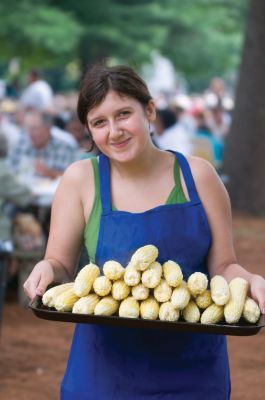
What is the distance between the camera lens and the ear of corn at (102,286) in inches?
121

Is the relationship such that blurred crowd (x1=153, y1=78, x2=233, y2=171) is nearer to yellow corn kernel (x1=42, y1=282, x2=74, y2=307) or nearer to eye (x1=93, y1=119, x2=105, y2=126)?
eye (x1=93, y1=119, x2=105, y2=126)

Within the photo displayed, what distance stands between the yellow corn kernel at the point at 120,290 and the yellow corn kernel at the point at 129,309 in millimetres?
29

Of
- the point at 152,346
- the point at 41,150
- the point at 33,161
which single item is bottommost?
the point at 152,346

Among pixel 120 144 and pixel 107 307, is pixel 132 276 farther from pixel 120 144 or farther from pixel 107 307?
pixel 120 144

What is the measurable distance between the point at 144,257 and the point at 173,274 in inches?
Answer: 4.3

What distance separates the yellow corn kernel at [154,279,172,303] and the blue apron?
207 millimetres

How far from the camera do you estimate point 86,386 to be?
3.35 m

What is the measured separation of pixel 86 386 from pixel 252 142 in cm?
1251

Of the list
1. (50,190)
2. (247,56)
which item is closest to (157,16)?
(247,56)

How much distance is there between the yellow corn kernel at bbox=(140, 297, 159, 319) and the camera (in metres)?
3.01

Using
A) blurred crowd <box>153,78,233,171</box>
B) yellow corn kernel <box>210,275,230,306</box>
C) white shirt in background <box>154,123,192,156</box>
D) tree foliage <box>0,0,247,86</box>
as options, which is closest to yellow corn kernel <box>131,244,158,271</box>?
yellow corn kernel <box>210,275,230,306</box>

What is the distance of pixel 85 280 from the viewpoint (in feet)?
10.2

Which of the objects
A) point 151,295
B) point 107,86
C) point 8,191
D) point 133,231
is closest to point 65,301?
point 151,295

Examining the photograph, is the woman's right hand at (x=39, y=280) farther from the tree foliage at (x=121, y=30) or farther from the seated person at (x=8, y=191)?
the tree foliage at (x=121, y=30)
